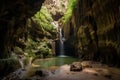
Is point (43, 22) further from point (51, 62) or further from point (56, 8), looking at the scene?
point (51, 62)

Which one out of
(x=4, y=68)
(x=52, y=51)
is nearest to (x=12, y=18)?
(x=4, y=68)

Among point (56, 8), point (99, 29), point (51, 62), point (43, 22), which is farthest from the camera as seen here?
point (56, 8)

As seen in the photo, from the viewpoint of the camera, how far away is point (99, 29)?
26672 mm

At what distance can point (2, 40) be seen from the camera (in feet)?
63.5

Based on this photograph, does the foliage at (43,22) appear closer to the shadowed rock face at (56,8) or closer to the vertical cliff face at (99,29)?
the shadowed rock face at (56,8)

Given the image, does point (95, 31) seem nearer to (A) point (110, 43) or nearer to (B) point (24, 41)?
→ (A) point (110, 43)

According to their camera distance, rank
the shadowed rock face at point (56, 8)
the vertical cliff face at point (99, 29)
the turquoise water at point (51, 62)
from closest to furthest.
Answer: the vertical cliff face at point (99, 29)
the turquoise water at point (51, 62)
the shadowed rock face at point (56, 8)

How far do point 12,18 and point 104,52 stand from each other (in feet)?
45.7

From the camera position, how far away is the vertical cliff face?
21.0 meters

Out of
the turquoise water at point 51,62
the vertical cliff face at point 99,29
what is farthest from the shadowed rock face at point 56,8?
the turquoise water at point 51,62

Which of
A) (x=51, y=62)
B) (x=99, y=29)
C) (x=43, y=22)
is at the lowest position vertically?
(x=51, y=62)

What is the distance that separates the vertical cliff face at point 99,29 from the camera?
826 inches

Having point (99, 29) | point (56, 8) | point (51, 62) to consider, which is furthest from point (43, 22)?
point (99, 29)

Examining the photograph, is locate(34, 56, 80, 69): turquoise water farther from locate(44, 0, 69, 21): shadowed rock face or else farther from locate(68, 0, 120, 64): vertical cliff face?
locate(44, 0, 69, 21): shadowed rock face
